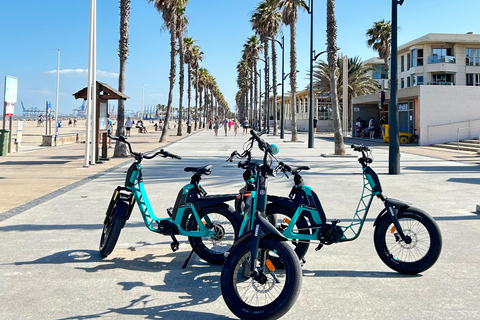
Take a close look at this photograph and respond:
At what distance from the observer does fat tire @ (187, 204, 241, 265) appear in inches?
190

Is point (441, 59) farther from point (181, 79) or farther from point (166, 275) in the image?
point (166, 275)

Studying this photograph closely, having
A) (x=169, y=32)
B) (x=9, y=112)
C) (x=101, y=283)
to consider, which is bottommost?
(x=101, y=283)

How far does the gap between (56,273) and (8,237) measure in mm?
1868

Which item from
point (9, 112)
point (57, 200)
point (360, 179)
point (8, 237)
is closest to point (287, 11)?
point (9, 112)

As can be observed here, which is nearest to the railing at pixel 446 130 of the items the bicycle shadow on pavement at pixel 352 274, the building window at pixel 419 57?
the building window at pixel 419 57

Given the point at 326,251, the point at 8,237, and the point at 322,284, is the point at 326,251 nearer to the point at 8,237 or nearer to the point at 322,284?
the point at 322,284

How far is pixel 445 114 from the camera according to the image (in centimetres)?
2972

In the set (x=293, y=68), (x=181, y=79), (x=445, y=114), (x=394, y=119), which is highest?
(x=181, y=79)

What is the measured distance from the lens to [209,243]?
16.6 feet

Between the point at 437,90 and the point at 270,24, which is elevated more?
the point at 270,24

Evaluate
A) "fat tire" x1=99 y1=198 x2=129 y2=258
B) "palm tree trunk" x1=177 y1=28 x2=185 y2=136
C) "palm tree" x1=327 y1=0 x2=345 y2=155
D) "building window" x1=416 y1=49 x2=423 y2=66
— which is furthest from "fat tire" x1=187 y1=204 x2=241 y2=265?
"building window" x1=416 y1=49 x2=423 y2=66

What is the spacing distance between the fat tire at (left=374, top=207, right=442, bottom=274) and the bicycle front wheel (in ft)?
5.22

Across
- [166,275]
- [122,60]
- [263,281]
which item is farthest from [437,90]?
[263,281]

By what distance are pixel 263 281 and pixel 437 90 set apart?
95.9 ft
